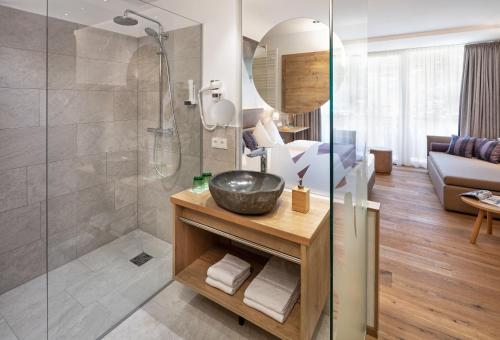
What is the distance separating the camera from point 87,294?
1.80m

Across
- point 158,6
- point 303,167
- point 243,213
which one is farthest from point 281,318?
point 158,6

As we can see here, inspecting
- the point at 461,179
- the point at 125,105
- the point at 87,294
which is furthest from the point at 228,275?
the point at 461,179

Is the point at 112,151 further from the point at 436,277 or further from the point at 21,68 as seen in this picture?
the point at 436,277

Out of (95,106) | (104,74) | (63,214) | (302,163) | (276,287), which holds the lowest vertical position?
(276,287)

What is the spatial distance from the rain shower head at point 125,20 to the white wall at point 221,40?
0.38 meters

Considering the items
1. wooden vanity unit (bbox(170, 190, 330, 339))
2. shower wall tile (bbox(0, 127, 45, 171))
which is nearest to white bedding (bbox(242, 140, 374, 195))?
wooden vanity unit (bbox(170, 190, 330, 339))

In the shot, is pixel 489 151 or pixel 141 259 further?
pixel 489 151

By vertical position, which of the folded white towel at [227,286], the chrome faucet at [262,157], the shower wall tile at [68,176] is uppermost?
the chrome faucet at [262,157]

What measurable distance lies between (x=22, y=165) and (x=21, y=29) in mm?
914

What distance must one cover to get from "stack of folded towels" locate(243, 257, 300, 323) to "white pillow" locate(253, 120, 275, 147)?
82 centimetres

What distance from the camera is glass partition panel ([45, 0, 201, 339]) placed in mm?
1736

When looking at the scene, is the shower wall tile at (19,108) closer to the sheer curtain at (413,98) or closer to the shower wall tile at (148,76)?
the shower wall tile at (148,76)

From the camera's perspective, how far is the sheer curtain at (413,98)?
5.26 metres

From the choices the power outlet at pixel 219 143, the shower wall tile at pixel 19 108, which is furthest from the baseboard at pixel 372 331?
the shower wall tile at pixel 19 108
